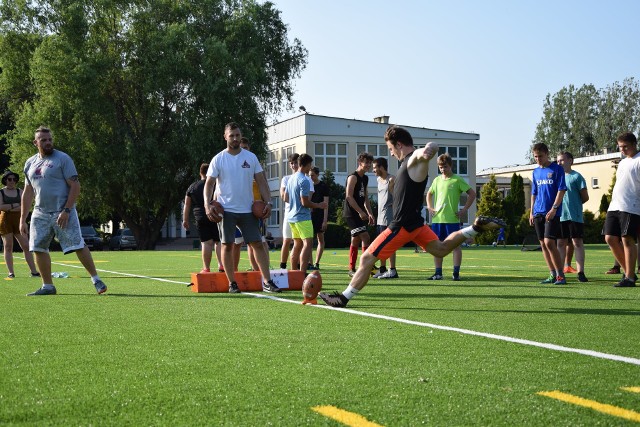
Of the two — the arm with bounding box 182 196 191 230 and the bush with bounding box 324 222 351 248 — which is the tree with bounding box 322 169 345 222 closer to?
the bush with bounding box 324 222 351 248

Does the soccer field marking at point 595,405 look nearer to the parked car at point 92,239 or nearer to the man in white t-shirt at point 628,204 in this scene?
the man in white t-shirt at point 628,204

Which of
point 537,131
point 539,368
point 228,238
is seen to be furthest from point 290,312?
point 537,131

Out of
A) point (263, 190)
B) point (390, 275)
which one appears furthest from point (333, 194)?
point (263, 190)

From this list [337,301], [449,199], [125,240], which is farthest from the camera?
[125,240]

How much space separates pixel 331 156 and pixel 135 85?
2303cm

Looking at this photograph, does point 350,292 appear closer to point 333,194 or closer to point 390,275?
point 390,275

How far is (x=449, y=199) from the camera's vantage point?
41.2 ft

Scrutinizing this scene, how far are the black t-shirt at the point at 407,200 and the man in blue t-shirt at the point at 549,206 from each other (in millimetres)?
4228

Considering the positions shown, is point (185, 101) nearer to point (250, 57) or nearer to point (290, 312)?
point (250, 57)

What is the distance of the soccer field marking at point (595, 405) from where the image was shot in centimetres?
340

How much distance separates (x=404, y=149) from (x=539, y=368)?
3441 mm

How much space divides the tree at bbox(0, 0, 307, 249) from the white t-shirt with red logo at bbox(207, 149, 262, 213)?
29.6 metres

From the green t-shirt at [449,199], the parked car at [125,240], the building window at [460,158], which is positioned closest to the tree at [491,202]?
the building window at [460,158]

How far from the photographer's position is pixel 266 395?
3.88m
